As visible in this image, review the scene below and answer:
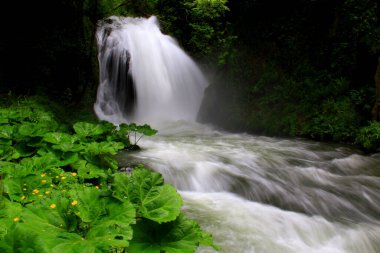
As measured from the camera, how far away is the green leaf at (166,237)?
1.52m

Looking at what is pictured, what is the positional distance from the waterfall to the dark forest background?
4.85 feet

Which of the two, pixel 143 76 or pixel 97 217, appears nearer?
pixel 97 217

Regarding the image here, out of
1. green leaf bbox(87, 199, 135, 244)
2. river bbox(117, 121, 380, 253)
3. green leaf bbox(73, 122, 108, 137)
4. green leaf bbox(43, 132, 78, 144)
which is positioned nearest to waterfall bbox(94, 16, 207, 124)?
river bbox(117, 121, 380, 253)

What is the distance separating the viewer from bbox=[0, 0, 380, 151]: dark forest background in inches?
303

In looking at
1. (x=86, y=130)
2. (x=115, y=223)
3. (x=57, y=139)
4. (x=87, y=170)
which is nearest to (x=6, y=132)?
(x=57, y=139)

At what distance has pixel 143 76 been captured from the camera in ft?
43.9

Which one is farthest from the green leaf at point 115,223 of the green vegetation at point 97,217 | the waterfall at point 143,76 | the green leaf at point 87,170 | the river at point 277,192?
the waterfall at point 143,76

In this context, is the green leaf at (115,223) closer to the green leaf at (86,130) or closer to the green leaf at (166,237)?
the green leaf at (166,237)

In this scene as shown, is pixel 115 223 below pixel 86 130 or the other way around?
the other way around

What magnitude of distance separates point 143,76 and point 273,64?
229 inches

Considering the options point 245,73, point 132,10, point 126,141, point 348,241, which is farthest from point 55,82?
point 132,10

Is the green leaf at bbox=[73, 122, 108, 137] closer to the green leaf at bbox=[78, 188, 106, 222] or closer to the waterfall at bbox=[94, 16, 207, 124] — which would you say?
the green leaf at bbox=[78, 188, 106, 222]

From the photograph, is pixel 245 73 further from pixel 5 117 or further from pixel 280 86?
pixel 5 117

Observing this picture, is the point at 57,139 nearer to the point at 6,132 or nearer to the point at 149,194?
the point at 6,132
